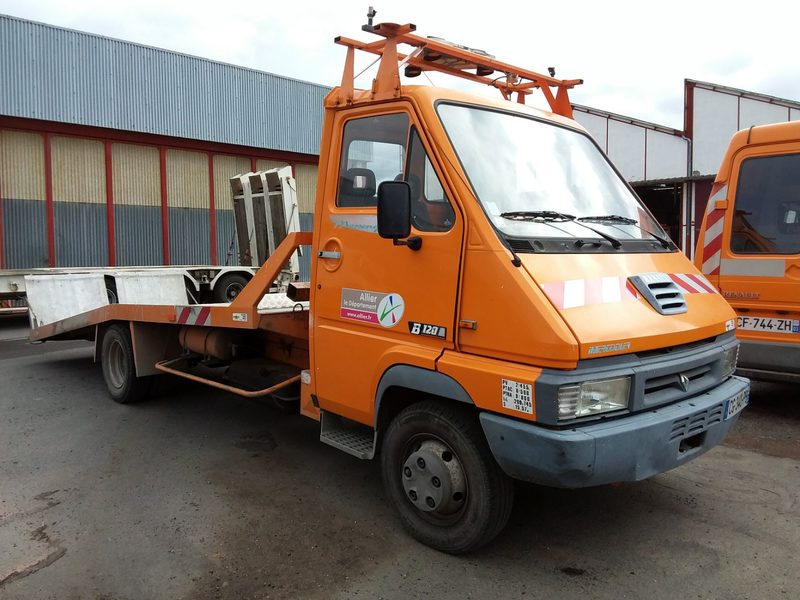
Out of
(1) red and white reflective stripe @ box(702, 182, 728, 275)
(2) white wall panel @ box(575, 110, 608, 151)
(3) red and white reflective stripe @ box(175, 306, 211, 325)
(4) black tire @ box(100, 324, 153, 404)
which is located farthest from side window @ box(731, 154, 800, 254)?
(2) white wall panel @ box(575, 110, 608, 151)

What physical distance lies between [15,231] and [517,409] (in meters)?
15.2

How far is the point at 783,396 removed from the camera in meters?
6.54

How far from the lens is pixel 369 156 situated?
3.83 metres

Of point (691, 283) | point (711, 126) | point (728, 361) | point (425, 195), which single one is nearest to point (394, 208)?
point (425, 195)

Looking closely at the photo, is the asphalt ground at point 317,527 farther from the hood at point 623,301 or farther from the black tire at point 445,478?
the hood at point 623,301

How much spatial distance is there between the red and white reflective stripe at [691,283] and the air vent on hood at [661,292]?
88mm

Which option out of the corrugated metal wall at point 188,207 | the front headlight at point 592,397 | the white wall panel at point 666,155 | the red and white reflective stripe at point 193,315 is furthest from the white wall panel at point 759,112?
the front headlight at point 592,397

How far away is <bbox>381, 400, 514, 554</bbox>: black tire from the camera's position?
3.13m

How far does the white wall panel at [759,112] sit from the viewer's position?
19297 mm

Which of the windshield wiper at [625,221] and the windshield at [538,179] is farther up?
the windshield at [538,179]

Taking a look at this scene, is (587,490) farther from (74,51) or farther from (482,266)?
(74,51)

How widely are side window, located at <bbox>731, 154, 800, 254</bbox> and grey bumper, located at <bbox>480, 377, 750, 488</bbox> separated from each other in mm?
3202

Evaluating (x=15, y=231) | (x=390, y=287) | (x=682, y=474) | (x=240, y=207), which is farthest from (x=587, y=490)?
(x=15, y=231)

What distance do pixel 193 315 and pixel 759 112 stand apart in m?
20.4
